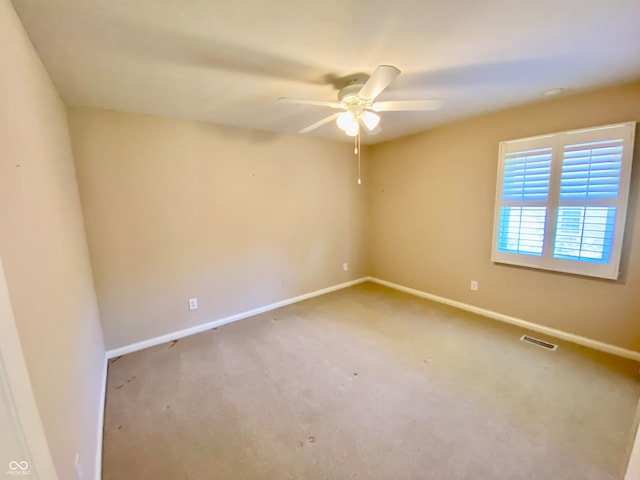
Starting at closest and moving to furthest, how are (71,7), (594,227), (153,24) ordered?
(71,7), (153,24), (594,227)

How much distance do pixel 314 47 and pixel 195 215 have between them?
2086 mm

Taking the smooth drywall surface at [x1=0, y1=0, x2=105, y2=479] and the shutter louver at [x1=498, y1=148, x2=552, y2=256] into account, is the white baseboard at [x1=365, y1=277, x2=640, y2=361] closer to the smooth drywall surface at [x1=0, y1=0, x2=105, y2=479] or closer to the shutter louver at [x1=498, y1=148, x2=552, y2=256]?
the shutter louver at [x1=498, y1=148, x2=552, y2=256]

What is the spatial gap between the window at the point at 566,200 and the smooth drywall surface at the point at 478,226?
0.10 meters

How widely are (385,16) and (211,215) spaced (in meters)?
2.46

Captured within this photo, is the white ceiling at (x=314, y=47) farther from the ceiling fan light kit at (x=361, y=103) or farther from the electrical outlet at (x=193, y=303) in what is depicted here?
the electrical outlet at (x=193, y=303)

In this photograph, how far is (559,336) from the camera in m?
2.77

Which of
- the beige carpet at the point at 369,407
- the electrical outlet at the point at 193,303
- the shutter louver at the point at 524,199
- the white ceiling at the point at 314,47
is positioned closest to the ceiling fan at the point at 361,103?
the white ceiling at the point at 314,47

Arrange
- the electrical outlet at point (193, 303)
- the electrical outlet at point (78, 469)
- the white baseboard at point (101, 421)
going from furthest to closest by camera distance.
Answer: the electrical outlet at point (193, 303) < the white baseboard at point (101, 421) < the electrical outlet at point (78, 469)

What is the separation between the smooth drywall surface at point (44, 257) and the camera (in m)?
0.91

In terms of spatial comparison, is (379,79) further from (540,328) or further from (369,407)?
(540,328)

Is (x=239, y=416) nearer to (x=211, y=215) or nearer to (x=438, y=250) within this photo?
(x=211, y=215)

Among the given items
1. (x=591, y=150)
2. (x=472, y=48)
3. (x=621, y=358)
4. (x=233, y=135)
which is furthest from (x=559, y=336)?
(x=233, y=135)

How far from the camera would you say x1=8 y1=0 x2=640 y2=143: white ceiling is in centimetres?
132

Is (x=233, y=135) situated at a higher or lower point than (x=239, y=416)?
higher
